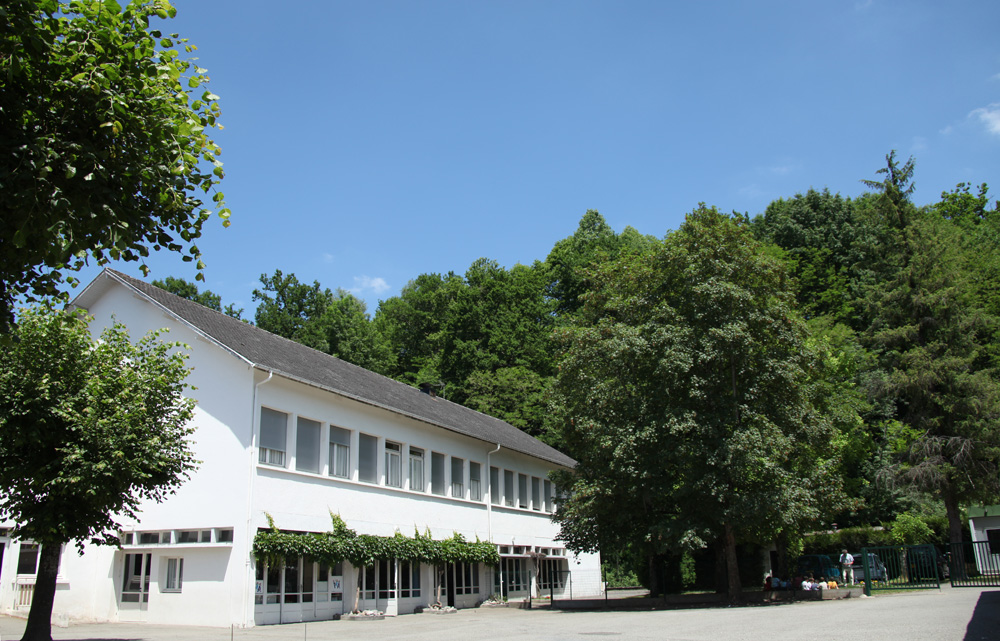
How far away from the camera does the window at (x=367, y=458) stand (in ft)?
80.9

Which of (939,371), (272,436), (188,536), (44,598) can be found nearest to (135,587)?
(188,536)

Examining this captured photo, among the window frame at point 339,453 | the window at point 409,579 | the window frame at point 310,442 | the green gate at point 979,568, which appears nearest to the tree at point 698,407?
the window at point 409,579

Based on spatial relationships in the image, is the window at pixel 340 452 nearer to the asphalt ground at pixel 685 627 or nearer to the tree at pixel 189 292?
the asphalt ground at pixel 685 627

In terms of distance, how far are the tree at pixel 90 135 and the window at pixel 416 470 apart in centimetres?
2090

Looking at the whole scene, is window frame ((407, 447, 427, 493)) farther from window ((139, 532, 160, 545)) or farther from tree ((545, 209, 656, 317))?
tree ((545, 209, 656, 317))

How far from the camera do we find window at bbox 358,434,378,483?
24.7 m

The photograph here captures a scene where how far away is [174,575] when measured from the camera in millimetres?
20641

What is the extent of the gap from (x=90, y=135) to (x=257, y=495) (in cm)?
1532

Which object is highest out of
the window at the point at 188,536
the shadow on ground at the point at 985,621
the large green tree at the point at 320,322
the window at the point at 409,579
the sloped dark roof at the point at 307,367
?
the large green tree at the point at 320,322

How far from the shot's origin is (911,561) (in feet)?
89.0

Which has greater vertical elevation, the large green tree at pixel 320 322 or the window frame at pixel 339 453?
the large green tree at pixel 320 322

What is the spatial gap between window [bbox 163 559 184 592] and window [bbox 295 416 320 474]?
385 centimetres

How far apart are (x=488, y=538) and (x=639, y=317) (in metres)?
11.1

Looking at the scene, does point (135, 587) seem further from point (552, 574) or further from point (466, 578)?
point (552, 574)
